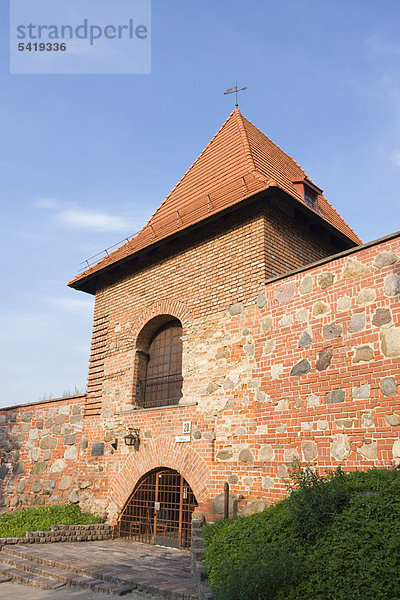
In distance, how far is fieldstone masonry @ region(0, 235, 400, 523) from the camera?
262 inches

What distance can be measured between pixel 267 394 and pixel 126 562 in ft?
11.2

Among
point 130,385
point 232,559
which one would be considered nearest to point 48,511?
point 130,385

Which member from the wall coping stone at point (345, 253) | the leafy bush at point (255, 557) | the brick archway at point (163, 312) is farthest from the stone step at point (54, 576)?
the wall coping stone at point (345, 253)

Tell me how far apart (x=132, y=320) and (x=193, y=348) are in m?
2.43

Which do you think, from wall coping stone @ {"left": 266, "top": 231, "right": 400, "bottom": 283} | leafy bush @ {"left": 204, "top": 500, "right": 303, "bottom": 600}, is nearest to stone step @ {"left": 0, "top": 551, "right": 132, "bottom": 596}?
leafy bush @ {"left": 204, "top": 500, "right": 303, "bottom": 600}

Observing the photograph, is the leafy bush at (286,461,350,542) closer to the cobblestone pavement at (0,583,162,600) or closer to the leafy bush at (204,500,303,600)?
the leafy bush at (204,500,303,600)

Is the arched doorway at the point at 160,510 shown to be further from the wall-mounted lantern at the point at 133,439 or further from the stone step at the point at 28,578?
the stone step at the point at 28,578

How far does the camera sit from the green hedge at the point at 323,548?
404cm

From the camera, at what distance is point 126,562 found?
745cm

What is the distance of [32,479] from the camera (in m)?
12.3

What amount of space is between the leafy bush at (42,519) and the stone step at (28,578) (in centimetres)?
226

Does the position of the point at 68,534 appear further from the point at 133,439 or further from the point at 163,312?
the point at 163,312

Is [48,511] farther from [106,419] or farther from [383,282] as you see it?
Answer: [383,282]

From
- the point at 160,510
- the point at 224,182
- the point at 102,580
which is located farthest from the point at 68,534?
the point at 224,182
